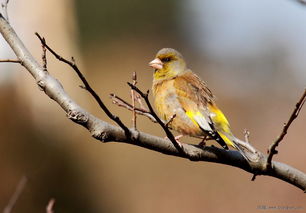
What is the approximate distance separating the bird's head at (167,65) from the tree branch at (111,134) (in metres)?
1.88

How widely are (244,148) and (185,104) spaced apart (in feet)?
3.40

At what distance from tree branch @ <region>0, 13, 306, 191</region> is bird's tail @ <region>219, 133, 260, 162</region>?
1.2 inches

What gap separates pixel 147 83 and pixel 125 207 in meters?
5.65

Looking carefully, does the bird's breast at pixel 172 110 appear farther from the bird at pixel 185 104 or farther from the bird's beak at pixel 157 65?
the bird's beak at pixel 157 65

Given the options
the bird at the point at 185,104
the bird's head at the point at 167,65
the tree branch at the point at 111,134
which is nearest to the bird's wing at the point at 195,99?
the bird at the point at 185,104

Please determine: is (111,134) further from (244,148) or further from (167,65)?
(167,65)

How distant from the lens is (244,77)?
1942cm

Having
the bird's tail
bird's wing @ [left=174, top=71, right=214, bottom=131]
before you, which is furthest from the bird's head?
the bird's tail

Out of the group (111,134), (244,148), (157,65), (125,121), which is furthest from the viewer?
(125,121)

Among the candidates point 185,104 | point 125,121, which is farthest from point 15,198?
point 125,121

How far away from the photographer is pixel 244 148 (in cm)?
404

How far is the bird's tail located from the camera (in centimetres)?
351

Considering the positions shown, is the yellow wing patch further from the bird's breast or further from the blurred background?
the blurred background

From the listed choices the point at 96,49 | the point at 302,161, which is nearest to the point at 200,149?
the point at 302,161
